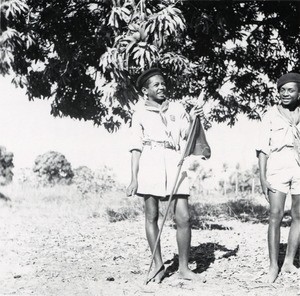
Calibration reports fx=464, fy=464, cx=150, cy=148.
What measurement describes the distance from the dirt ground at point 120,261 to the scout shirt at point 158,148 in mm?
761

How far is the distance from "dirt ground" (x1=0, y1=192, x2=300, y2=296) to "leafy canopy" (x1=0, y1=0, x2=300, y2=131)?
1.62 m

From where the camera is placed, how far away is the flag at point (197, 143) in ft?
12.3

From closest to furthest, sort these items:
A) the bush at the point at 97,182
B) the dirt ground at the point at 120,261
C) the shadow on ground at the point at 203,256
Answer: the dirt ground at the point at 120,261 < the shadow on ground at the point at 203,256 < the bush at the point at 97,182

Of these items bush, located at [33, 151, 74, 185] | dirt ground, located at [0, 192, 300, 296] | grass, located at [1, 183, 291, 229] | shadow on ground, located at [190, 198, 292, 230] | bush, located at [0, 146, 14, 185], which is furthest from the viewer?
bush, located at [33, 151, 74, 185]

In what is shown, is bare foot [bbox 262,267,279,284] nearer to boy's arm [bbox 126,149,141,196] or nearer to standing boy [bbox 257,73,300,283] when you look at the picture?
standing boy [bbox 257,73,300,283]

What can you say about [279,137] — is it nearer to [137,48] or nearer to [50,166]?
[137,48]

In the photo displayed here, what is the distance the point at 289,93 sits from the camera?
3.76m

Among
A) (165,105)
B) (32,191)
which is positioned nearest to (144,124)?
(165,105)

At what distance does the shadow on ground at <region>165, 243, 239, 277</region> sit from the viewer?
13.9ft

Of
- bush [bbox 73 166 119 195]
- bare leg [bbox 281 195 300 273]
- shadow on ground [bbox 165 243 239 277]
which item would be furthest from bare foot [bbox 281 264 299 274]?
bush [bbox 73 166 119 195]

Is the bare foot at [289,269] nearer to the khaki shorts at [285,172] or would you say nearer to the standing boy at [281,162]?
the standing boy at [281,162]

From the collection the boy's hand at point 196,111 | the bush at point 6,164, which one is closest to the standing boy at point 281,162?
the boy's hand at point 196,111

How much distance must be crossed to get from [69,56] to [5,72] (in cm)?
94

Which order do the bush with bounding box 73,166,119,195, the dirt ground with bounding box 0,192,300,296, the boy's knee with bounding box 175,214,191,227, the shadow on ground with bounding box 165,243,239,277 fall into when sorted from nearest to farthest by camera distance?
the dirt ground with bounding box 0,192,300,296 < the boy's knee with bounding box 175,214,191,227 < the shadow on ground with bounding box 165,243,239,277 < the bush with bounding box 73,166,119,195
